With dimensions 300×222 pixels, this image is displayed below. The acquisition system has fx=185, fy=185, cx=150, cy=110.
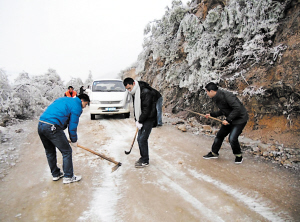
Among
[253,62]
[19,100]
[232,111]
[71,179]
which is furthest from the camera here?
[19,100]

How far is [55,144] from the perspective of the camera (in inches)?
124

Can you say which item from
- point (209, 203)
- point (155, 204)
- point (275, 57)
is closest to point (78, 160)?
point (155, 204)

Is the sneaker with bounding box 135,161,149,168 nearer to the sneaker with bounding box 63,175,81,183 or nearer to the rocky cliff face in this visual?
the sneaker with bounding box 63,175,81,183

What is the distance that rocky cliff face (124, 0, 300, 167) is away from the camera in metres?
5.07

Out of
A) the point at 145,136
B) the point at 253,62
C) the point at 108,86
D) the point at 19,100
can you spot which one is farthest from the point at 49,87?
the point at 253,62

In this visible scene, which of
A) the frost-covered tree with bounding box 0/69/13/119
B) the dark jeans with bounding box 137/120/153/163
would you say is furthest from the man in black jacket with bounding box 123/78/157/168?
the frost-covered tree with bounding box 0/69/13/119

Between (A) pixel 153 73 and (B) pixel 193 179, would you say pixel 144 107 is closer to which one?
(B) pixel 193 179

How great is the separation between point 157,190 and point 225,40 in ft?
21.3

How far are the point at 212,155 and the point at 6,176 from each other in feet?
14.5

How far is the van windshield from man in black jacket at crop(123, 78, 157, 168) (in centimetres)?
566

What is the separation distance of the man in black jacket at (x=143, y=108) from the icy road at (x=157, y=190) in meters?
0.50

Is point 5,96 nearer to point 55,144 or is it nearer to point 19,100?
point 19,100

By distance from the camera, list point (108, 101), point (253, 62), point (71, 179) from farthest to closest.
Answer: point (108, 101) → point (253, 62) → point (71, 179)

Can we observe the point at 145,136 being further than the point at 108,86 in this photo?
No
